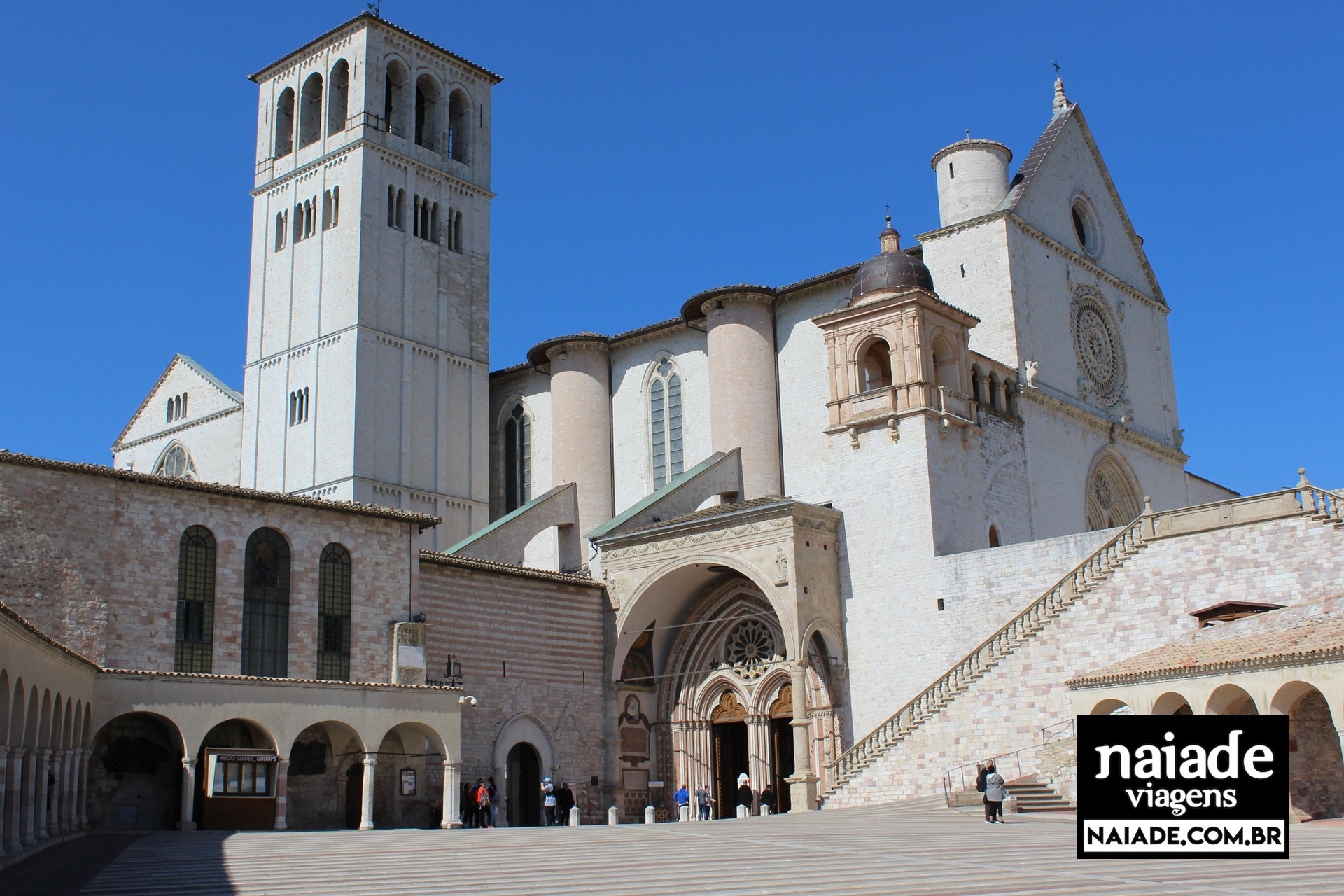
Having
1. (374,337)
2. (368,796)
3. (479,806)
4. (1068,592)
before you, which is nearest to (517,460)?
(374,337)

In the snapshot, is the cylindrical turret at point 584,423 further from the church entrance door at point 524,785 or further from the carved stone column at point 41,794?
the carved stone column at point 41,794

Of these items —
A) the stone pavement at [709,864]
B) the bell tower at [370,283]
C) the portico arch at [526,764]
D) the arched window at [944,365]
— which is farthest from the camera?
the bell tower at [370,283]

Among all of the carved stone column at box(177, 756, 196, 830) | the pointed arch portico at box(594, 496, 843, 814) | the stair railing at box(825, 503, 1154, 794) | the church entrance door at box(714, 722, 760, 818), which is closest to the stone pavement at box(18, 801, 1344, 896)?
the carved stone column at box(177, 756, 196, 830)

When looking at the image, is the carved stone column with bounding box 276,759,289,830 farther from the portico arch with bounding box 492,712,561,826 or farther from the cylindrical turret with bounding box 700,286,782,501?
the cylindrical turret with bounding box 700,286,782,501

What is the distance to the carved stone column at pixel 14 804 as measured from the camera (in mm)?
15945

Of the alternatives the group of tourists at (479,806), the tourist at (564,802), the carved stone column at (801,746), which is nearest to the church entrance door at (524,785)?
the tourist at (564,802)

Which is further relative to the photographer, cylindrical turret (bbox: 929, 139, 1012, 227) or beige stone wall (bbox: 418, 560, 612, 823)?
cylindrical turret (bbox: 929, 139, 1012, 227)

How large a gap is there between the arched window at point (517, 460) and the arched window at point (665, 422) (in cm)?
551

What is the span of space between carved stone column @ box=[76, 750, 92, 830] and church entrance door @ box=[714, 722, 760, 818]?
1486cm

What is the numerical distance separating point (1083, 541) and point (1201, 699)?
604 centimetres

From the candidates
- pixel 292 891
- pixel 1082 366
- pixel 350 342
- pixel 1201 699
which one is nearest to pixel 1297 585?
pixel 1201 699

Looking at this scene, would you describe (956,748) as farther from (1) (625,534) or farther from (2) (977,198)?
(2) (977,198)

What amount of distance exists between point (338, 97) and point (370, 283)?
280 inches

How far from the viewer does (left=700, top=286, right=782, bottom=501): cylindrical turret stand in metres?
34.4
